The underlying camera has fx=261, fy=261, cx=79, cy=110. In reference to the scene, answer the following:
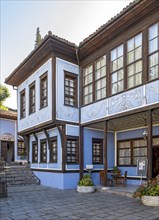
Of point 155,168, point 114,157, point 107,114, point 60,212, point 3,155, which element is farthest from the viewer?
point 3,155

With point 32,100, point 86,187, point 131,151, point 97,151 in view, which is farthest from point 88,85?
point 86,187

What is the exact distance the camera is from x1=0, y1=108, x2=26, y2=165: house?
19.7 m

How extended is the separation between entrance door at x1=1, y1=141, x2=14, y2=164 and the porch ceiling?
9.50 meters

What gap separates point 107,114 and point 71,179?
3625 millimetres

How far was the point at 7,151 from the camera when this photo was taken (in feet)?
70.6

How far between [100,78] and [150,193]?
5495 millimetres

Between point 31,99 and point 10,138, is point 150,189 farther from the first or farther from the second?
point 10,138

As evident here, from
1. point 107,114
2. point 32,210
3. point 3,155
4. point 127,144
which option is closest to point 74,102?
point 107,114

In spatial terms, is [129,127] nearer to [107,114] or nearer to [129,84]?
[107,114]

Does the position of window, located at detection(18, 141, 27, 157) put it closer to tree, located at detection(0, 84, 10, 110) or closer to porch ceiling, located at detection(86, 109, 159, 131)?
porch ceiling, located at detection(86, 109, 159, 131)

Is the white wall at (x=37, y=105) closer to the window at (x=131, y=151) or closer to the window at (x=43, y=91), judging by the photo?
the window at (x=43, y=91)

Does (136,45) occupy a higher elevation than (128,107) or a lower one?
higher

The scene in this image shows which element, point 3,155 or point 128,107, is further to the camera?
point 3,155

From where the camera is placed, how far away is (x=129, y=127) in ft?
42.9
